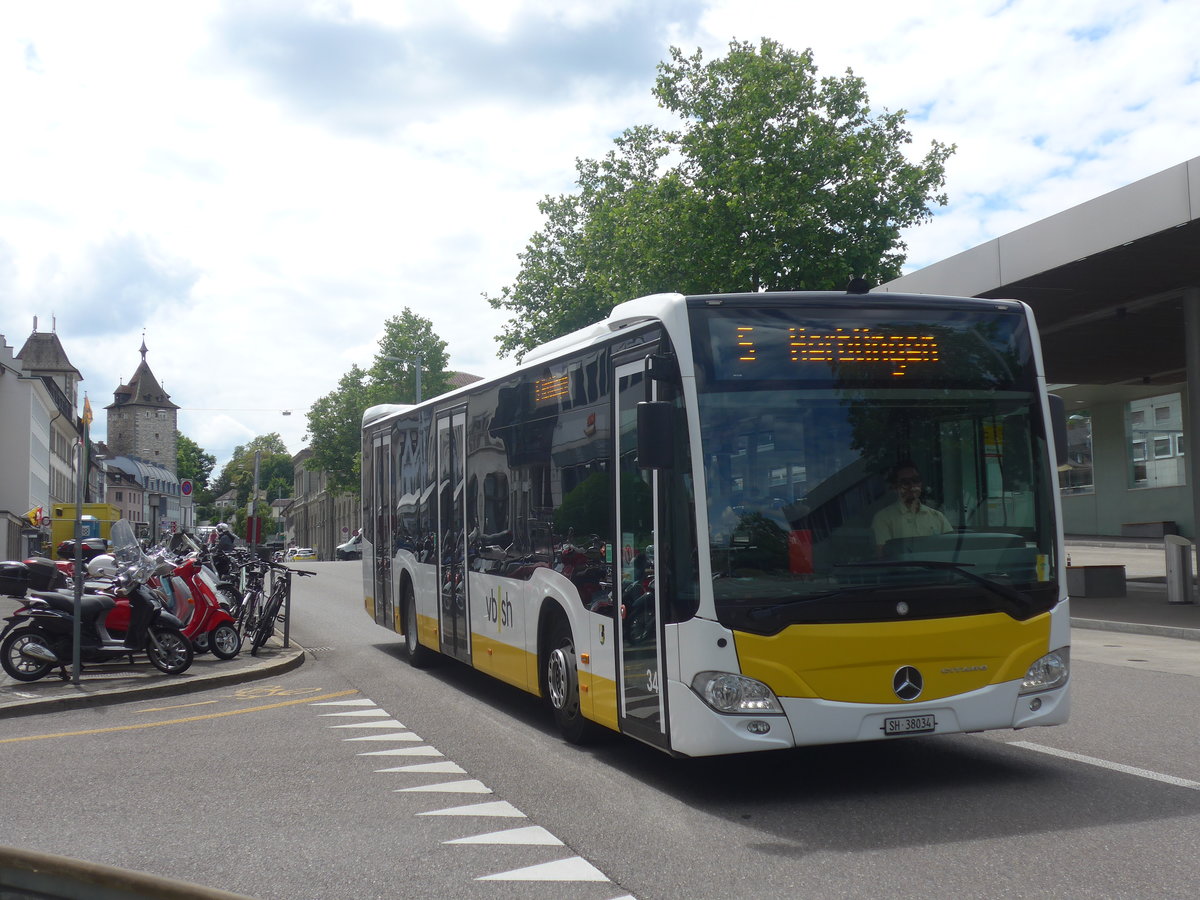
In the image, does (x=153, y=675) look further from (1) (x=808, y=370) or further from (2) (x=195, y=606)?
(1) (x=808, y=370)

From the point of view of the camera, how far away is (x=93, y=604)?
13.6 meters

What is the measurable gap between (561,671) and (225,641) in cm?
730

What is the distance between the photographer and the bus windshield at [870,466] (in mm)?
7004

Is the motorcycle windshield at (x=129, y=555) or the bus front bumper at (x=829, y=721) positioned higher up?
the motorcycle windshield at (x=129, y=555)

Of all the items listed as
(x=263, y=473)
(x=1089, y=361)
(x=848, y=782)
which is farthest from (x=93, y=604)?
(x=263, y=473)

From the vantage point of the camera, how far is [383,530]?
52.0ft

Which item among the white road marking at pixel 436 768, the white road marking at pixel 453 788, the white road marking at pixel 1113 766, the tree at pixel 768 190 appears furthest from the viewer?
the tree at pixel 768 190

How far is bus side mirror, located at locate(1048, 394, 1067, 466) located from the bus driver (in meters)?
1.01

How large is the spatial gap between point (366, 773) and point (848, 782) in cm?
295

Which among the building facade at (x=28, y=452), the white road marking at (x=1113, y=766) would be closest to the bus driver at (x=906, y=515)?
the white road marking at (x=1113, y=766)

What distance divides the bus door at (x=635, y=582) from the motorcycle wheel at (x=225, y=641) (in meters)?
8.47

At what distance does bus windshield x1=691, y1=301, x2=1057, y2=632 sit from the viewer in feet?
23.0

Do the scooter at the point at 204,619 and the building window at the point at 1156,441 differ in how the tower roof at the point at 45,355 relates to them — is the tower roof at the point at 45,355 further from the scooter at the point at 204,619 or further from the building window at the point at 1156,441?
the scooter at the point at 204,619

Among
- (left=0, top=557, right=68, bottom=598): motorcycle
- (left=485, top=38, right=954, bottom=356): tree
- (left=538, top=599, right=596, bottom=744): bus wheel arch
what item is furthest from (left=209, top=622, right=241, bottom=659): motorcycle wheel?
(left=485, top=38, right=954, bottom=356): tree
